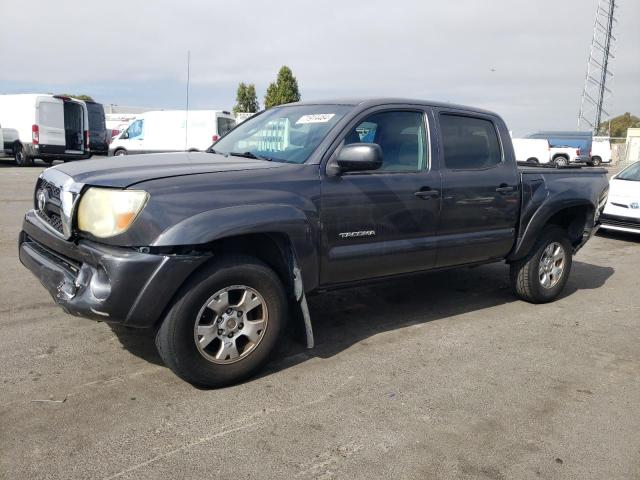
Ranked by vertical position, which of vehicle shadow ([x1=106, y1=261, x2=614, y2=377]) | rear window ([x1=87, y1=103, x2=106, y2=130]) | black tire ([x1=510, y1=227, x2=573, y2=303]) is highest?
rear window ([x1=87, y1=103, x2=106, y2=130])

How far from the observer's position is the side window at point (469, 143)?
4.58m

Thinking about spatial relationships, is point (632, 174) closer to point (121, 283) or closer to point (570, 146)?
point (121, 283)

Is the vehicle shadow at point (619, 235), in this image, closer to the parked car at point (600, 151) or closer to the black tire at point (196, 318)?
the black tire at point (196, 318)

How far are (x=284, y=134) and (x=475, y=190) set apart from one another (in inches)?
64.0

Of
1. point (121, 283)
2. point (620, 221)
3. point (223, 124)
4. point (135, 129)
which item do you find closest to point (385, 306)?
point (121, 283)

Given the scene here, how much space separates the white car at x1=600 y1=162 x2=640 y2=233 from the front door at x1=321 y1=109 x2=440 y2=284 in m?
6.30

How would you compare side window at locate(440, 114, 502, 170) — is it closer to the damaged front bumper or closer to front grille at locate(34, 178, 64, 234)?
the damaged front bumper

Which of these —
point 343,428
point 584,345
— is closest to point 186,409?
point 343,428

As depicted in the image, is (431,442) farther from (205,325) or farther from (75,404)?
(75,404)

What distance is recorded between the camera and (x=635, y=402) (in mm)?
3492

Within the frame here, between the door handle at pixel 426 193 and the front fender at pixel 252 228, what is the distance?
1027 millimetres

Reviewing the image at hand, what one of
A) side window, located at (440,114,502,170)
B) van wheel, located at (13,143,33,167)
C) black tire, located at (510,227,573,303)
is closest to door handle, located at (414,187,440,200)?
side window, located at (440,114,502,170)

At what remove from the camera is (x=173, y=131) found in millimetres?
20250

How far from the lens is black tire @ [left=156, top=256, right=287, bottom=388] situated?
3160 millimetres
